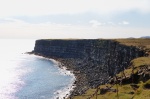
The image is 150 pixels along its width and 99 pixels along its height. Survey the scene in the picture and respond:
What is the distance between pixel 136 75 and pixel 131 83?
237 centimetres

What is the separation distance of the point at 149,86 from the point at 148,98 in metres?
10.8

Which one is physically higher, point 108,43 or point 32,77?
Answer: point 108,43

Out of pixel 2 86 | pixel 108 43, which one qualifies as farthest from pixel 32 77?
pixel 108 43

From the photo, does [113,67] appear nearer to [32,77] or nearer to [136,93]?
[32,77]

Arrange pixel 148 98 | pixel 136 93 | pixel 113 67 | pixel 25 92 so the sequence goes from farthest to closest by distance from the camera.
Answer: pixel 113 67
pixel 25 92
pixel 136 93
pixel 148 98

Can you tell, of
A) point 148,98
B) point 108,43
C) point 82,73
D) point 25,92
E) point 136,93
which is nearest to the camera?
point 148,98

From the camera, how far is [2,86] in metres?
134

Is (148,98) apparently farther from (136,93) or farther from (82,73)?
(82,73)

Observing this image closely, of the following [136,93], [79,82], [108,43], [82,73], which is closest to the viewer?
[136,93]

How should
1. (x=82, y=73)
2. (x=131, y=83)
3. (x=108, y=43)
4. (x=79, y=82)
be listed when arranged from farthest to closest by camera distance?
(x=108, y=43), (x=82, y=73), (x=79, y=82), (x=131, y=83)

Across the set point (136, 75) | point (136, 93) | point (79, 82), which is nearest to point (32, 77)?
point (79, 82)

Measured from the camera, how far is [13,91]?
118938 millimetres

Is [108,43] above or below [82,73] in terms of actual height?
above

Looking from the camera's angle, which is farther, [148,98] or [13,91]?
[13,91]
